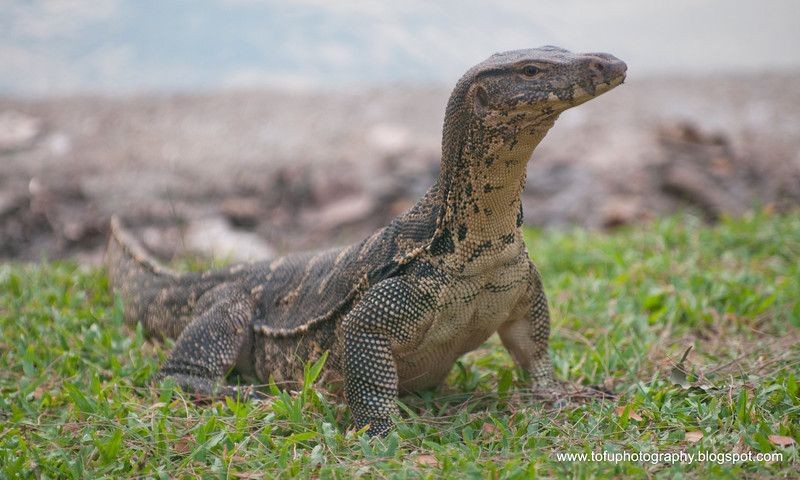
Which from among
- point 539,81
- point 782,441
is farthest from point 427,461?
point 539,81

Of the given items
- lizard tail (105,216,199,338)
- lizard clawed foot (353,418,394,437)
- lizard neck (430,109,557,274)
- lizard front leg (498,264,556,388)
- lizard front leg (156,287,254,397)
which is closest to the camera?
lizard neck (430,109,557,274)

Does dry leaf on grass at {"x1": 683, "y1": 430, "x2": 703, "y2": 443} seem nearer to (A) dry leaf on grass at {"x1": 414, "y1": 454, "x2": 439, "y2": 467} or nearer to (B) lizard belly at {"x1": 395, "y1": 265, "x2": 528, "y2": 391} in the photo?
(B) lizard belly at {"x1": 395, "y1": 265, "x2": 528, "y2": 391}

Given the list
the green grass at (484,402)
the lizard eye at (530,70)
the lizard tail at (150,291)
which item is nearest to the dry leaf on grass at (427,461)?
the green grass at (484,402)

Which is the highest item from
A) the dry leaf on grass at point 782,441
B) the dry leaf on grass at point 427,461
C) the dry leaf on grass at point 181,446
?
the dry leaf on grass at point 782,441

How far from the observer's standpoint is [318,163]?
12031 millimetres

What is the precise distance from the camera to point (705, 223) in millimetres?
9453

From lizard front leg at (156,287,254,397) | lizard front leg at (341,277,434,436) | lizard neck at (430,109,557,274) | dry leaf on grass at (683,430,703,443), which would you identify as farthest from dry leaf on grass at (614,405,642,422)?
lizard front leg at (156,287,254,397)

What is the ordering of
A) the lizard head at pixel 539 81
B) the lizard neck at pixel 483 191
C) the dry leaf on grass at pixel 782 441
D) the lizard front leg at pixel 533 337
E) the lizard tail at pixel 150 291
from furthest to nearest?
the lizard tail at pixel 150 291 < the lizard front leg at pixel 533 337 < the lizard neck at pixel 483 191 < the dry leaf on grass at pixel 782 441 < the lizard head at pixel 539 81

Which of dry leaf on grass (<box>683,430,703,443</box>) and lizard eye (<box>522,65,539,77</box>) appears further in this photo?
dry leaf on grass (<box>683,430,703,443</box>)

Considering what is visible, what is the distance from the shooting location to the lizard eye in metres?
3.58

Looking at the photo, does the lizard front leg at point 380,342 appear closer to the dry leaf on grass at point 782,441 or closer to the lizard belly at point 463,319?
the lizard belly at point 463,319

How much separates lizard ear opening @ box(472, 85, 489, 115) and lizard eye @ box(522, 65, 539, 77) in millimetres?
211

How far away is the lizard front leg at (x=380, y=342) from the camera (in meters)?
4.07

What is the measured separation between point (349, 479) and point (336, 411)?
37.2 inches
